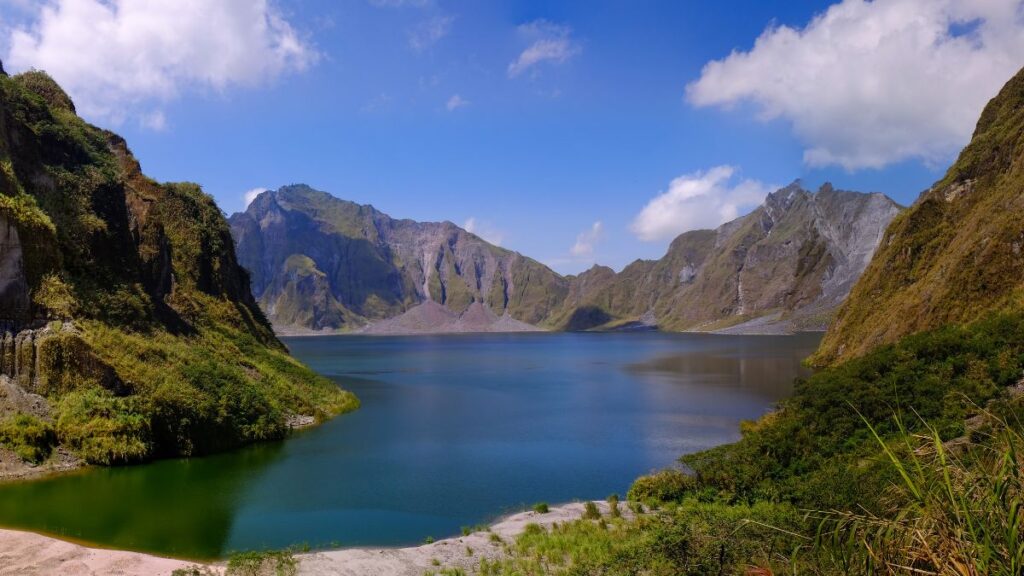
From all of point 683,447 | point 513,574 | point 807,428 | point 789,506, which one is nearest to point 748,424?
point 683,447

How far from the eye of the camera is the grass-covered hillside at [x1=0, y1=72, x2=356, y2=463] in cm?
3788

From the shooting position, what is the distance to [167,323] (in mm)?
54562

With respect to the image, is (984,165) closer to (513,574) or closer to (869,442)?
(869,442)

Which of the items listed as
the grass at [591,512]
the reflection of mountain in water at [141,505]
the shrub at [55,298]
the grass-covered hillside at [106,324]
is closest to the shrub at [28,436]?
the grass-covered hillside at [106,324]

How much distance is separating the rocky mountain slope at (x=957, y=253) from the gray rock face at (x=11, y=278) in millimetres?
62058

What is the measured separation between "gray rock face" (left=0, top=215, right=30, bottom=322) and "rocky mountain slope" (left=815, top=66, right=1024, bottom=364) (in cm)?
6206

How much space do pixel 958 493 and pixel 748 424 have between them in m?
47.2

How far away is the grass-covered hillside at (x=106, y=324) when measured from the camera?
37.9m

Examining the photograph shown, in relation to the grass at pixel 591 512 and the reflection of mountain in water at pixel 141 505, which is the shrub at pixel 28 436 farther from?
the grass at pixel 591 512

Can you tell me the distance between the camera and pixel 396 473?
40.0 meters

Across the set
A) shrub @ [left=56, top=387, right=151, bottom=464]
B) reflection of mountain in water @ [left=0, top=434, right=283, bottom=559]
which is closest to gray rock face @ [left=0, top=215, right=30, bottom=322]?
shrub @ [left=56, top=387, right=151, bottom=464]

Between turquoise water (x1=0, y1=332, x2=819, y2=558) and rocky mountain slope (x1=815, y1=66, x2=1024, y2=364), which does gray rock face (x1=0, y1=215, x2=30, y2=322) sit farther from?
rocky mountain slope (x1=815, y1=66, x2=1024, y2=364)

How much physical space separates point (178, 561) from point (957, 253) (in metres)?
62.0

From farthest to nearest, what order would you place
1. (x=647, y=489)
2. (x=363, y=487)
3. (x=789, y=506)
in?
(x=363, y=487)
(x=647, y=489)
(x=789, y=506)
